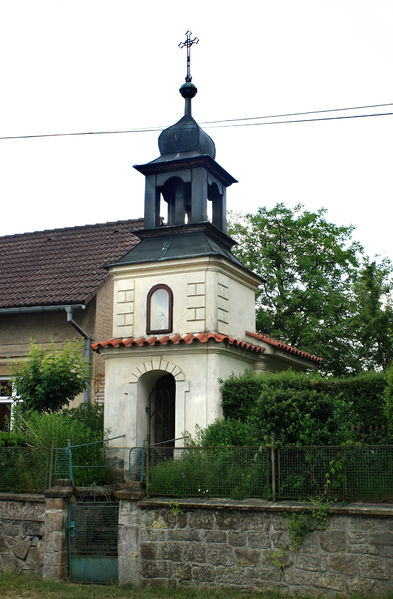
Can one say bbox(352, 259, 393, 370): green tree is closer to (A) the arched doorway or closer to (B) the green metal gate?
(A) the arched doorway

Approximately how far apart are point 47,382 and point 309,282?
656 inches

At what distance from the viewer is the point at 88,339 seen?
Answer: 1725 cm

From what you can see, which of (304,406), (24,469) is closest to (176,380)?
(24,469)

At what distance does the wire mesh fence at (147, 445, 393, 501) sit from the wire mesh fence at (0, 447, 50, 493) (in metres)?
2.21

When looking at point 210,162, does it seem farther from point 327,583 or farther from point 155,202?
point 327,583

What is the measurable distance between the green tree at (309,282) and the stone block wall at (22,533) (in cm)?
1642

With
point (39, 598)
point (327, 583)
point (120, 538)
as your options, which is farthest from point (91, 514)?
point (327, 583)

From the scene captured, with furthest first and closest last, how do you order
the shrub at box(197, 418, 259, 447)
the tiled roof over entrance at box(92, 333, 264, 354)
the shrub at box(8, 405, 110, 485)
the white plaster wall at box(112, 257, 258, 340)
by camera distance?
the white plaster wall at box(112, 257, 258, 340) → the tiled roof over entrance at box(92, 333, 264, 354) → the shrub at box(197, 418, 259, 447) → the shrub at box(8, 405, 110, 485)

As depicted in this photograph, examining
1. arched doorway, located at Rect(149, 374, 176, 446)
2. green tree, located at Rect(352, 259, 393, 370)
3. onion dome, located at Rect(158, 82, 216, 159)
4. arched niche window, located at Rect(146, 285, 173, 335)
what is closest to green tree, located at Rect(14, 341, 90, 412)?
arched doorway, located at Rect(149, 374, 176, 446)

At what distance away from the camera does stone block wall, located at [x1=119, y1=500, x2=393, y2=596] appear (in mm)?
8859

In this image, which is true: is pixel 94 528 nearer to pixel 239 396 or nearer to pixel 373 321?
pixel 239 396

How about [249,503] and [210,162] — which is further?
[210,162]

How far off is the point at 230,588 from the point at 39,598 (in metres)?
2.73

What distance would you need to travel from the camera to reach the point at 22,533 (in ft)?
37.1
